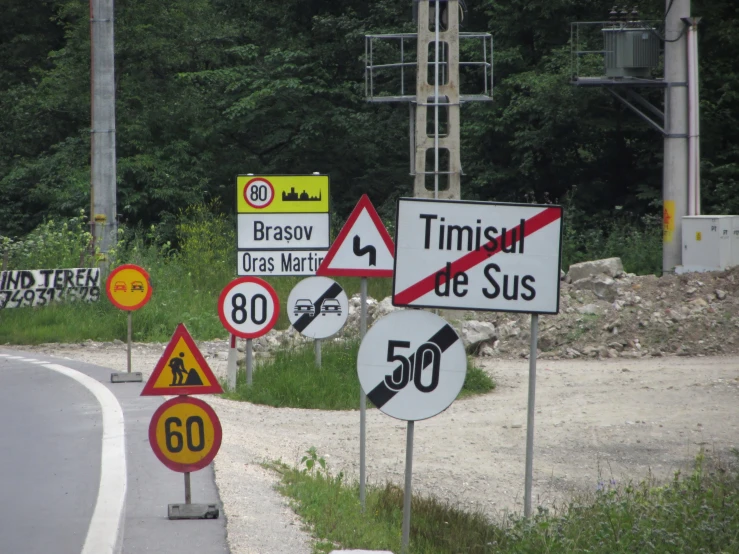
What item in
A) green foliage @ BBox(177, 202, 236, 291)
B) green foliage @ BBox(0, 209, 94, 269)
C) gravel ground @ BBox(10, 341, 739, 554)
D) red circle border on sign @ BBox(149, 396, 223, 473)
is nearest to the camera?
red circle border on sign @ BBox(149, 396, 223, 473)

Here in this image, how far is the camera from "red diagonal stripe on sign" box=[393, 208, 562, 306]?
6.11 metres

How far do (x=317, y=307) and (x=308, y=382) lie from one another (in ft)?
3.54

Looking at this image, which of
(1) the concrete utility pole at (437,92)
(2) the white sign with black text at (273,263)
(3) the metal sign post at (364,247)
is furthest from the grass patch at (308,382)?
(1) the concrete utility pole at (437,92)

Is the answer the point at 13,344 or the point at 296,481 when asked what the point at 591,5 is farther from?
the point at 296,481

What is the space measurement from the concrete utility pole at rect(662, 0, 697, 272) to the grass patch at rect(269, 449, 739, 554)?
656 inches

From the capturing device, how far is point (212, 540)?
5.99 metres

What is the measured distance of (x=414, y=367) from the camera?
5938 millimetres

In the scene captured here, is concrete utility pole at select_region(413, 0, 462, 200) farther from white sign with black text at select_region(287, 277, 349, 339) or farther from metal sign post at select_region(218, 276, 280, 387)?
metal sign post at select_region(218, 276, 280, 387)

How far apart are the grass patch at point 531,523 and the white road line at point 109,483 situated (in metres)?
1.12

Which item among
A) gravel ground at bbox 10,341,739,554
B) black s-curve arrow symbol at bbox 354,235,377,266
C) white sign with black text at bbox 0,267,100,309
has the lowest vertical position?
gravel ground at bbox 10,341,739,554

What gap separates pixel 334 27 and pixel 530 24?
7.41m

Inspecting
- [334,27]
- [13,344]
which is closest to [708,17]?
[334,27]

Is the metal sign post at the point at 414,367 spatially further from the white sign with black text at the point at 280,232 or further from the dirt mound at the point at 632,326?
the dirt mound at the point at 632,326

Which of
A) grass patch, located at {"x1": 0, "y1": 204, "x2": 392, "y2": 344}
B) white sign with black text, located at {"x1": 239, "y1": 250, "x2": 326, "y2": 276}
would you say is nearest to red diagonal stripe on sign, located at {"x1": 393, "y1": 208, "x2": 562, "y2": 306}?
white sign with black text, located at {"x1": 239, "y1": 250, "x2": 326, "y2": 276}
